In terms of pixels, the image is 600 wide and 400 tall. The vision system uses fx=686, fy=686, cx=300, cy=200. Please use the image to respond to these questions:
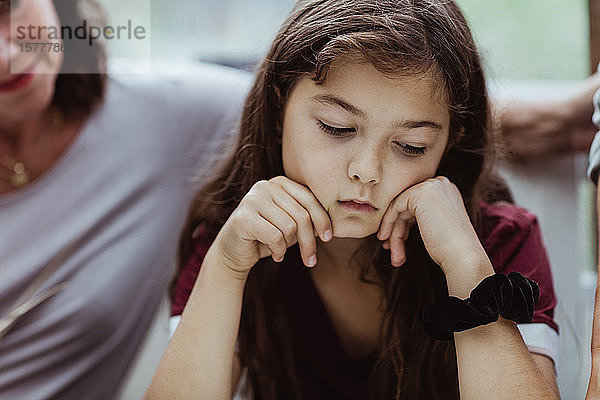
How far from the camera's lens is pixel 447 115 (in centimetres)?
60

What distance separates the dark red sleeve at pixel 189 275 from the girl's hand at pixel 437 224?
228 mm

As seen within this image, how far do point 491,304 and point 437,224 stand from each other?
0.09 meters

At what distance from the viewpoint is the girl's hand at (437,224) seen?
0.60 metres

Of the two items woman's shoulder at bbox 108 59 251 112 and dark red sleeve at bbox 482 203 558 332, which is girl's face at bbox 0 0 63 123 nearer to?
woman's shoulder at bbox 108 59 251 112

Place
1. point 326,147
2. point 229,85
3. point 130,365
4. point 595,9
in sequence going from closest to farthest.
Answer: point 326,147 → point 595,9 → point 130,365 → point 229,85

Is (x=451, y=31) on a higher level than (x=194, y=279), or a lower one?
higher

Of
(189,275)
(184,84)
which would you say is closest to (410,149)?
(189,275)

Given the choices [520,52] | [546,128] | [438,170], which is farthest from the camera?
[546,128]

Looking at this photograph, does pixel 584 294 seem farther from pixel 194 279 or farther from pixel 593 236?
pixel 194 279

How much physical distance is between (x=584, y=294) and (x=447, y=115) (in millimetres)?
286

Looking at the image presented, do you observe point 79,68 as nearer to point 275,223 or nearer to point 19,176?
point 19,176

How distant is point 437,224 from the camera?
61 cm

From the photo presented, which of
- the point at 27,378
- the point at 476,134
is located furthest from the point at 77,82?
the point at 476,134

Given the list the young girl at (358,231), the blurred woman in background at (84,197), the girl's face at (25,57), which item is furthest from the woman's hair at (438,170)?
the girl's face at (25,57)
